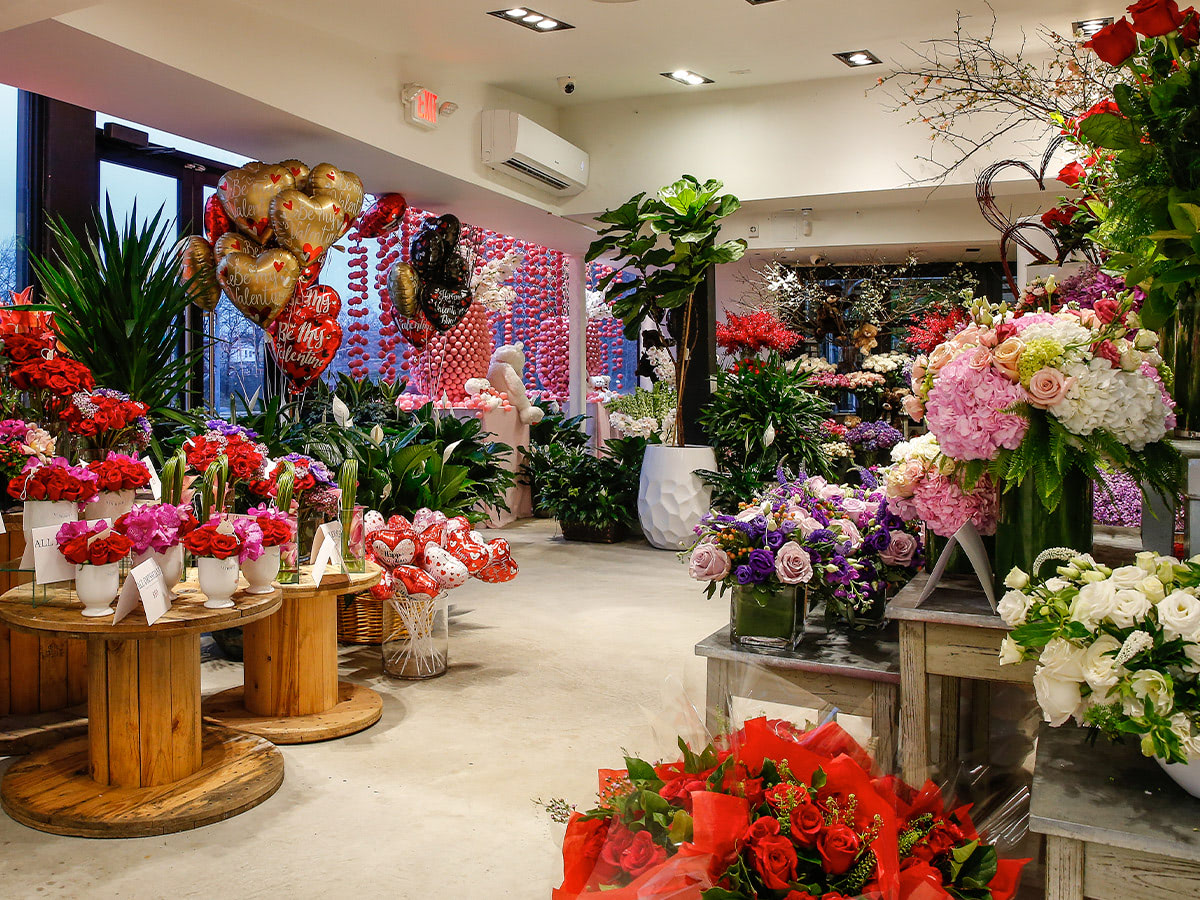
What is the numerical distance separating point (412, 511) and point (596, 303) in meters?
6.90

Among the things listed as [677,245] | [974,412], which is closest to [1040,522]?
[974,412]

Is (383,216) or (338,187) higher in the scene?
(383,216)

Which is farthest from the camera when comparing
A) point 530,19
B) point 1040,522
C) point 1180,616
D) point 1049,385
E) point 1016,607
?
point 530,19

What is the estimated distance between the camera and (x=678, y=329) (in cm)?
705

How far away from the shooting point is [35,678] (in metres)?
3.23

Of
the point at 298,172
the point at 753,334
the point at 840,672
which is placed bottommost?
the point at 840,672

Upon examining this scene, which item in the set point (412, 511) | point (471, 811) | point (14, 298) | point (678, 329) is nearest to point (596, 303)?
point (678, 329)

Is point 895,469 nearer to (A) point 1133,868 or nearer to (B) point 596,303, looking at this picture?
(A) point 1133,868

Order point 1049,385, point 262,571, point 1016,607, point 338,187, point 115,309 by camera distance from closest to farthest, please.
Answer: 1. point 1016,607
2. point 1049,385
3. point 262,571
4. point 115,309
5. point 338,187

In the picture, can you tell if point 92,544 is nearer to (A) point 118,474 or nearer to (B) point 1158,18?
(A) point 118,474

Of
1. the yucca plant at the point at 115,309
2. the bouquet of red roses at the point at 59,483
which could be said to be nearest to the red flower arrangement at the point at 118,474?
the bouquet of red roses at the point at 59,483

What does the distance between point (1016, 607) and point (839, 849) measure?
22.5 inches

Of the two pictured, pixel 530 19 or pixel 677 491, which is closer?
pixel 530 19

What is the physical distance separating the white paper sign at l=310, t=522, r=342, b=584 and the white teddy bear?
483 centimetres
